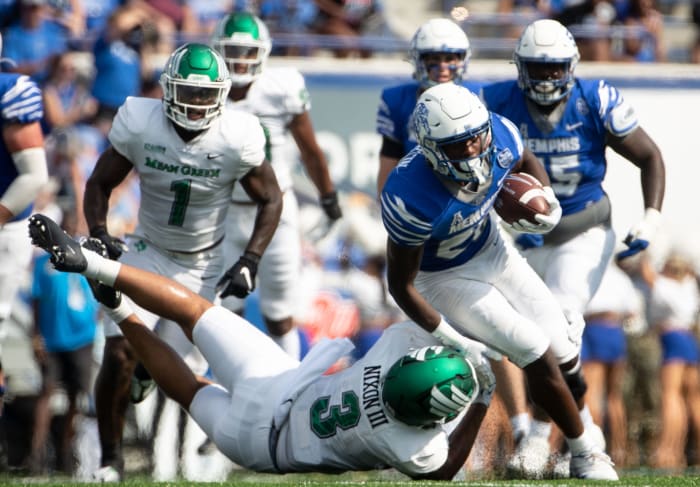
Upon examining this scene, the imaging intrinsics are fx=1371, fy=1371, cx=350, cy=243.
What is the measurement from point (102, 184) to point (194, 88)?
0.67m

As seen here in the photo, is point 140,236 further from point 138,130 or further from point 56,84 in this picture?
point 56,84

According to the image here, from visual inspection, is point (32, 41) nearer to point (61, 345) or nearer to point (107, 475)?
point (61, 345)

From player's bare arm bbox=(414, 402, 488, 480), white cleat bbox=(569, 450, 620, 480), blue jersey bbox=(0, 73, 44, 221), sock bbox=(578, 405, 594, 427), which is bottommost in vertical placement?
sock bbox=(578, 405, 594, 427)

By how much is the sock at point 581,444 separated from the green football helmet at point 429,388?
131cm

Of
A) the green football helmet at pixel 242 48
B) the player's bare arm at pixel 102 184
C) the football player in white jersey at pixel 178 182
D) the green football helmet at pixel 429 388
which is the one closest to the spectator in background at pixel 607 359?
the green football helmet at pixel 242 48

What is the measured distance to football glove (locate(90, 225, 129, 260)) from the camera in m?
6.35

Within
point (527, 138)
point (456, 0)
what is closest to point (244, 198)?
point (527, 138)

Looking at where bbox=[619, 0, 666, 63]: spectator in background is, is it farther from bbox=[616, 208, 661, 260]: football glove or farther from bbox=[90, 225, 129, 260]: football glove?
bbox=[90, 225, 129, 260]: football glove

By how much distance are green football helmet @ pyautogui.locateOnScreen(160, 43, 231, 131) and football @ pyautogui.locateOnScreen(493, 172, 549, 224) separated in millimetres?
1462

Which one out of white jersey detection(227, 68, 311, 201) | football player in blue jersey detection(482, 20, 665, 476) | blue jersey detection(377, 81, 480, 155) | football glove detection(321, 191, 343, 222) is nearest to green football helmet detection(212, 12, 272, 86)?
white jersey detection(227, 68, 311, 201)

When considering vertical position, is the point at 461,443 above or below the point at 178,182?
below

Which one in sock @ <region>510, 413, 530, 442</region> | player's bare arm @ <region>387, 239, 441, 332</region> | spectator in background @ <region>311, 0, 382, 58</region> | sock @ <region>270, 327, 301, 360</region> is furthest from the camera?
spectator in background @ <region>311, 0, 382, 58</region>

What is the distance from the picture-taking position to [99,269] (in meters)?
5.89

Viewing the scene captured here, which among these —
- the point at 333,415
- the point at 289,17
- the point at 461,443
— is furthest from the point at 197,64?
the point at 289,17
